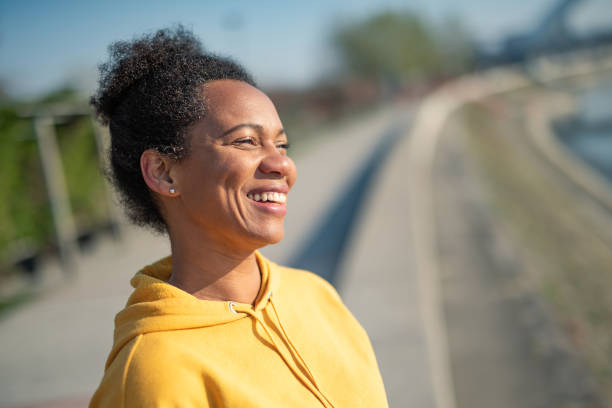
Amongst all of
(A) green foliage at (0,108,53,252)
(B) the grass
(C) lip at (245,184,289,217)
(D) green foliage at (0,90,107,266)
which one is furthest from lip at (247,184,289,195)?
(A) green foliage at (0,108,53,252)

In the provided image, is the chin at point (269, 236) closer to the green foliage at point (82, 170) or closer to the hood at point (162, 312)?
the hood at point (162, 312)

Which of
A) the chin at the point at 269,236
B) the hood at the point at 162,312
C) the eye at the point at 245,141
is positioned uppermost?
the eye at the point at 245,141

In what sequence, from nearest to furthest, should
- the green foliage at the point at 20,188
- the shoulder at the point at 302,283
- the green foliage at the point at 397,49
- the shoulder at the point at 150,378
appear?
the shoulder at the point at 150,378 < the shoulder at the point at 302,283 < the green foliage at the point at 20,188 < the green foliage at the point at 397,49

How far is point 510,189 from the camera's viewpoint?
799 inches

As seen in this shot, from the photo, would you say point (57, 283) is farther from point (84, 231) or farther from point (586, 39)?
point (586, 39)

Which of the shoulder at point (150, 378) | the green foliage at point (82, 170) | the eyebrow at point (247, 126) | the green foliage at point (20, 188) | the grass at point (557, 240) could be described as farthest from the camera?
the green foliage at point (82, 170)

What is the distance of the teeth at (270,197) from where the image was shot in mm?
1212

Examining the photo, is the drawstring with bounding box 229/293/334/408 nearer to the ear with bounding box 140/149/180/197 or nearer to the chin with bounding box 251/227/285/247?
the chin with bounding box 251/227/285/247

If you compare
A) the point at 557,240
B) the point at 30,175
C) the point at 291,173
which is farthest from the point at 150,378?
the point at 557,240

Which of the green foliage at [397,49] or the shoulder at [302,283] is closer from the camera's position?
the shoulder at [302,283]

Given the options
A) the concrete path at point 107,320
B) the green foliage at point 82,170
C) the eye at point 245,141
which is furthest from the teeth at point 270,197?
the green foliage at point 82,170

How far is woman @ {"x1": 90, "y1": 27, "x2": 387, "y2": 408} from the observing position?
1087mm

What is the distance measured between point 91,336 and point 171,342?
4718mm

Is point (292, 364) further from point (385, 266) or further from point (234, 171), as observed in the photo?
point (385, 266)
